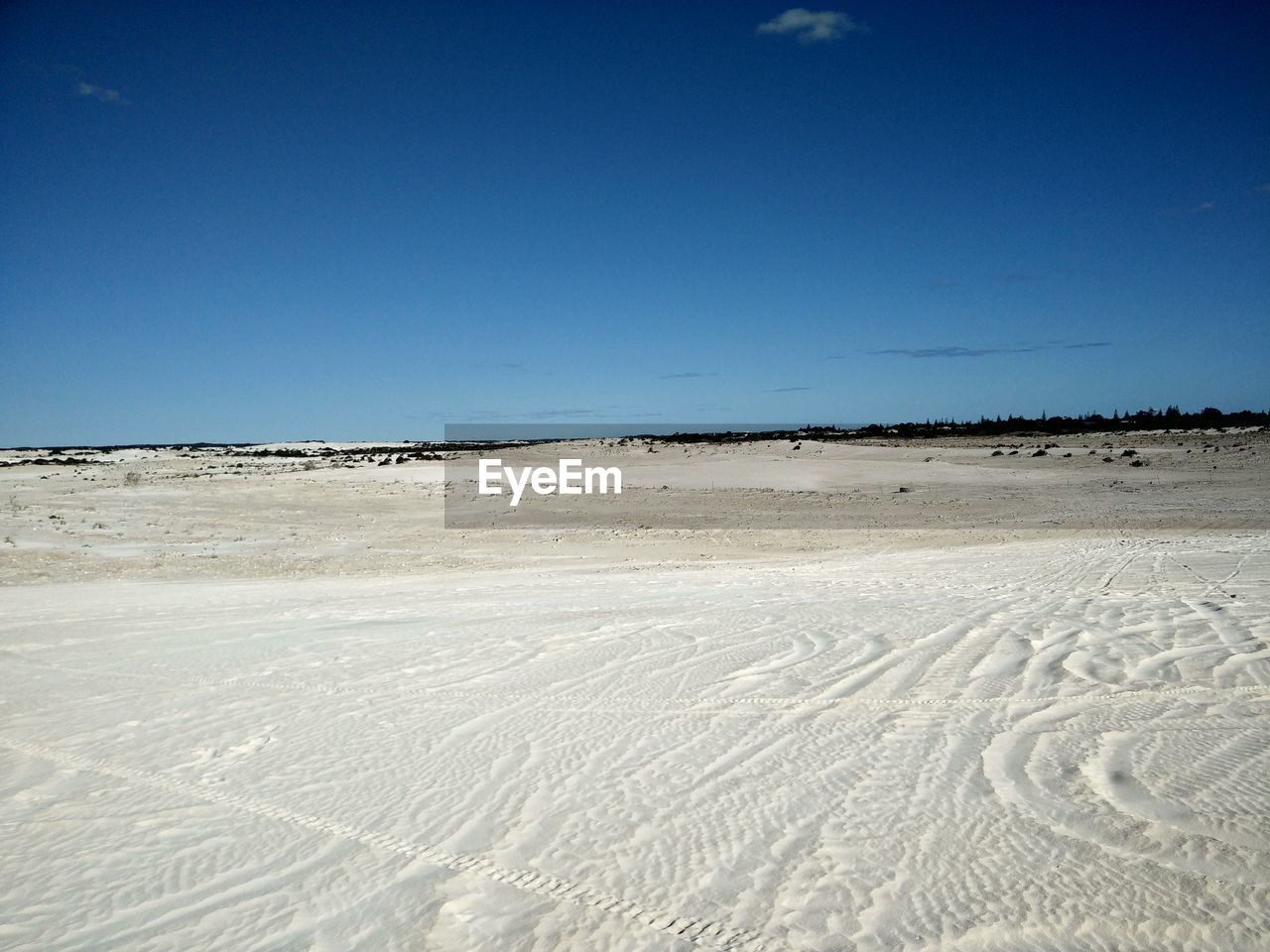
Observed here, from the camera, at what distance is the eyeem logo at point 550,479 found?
2575 centimetres

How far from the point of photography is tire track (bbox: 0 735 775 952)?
254cm

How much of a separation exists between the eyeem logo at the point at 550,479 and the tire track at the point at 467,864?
62.0ft

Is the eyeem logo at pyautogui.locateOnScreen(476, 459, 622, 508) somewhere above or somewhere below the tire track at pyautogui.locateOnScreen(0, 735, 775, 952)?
above

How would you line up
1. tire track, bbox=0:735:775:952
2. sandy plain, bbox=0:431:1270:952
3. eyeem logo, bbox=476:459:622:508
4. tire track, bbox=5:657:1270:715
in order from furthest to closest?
1. eyeem logo, bbox=476:459:622:508
2. tire track, bbox=5:657:1270:715
3. sandy plain, bbox=0:431:1270:952
4. tire track, bbox=0:735:775:952

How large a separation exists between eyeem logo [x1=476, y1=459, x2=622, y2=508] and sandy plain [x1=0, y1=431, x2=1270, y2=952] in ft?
51.9

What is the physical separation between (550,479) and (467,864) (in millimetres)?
27158

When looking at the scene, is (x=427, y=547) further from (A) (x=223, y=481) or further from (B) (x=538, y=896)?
(A) (x=223, y=481)

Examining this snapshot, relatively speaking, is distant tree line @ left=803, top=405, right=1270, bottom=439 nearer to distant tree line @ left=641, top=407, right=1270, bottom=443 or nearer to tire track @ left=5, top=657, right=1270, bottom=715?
distant tree line @ left=641, top=407, right=1270, bottom=443

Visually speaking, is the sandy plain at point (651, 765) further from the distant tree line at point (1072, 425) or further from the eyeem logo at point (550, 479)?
the distant tree line at point (1072, 425)

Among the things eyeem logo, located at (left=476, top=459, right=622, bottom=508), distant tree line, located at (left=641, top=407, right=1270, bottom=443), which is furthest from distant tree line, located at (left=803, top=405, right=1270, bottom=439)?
eyeem logo, located at (left=476, top=459, right=622, bottom=508)

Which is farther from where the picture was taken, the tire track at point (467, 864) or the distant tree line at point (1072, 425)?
the distant tree line at point (1072, 425)

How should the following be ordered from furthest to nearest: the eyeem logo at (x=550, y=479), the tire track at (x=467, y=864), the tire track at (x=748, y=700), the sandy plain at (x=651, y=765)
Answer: the eyeem logo at (x=550, y=479) → the tire track at (x=748, y=700) → the sandy plain at (x=651, y=765) → the tire track at (x=467, y=864)

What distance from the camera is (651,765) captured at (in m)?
3.85

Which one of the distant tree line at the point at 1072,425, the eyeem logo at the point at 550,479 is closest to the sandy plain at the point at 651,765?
the eyeem logo at the point at 550,479
